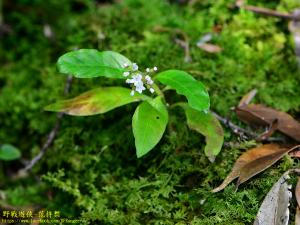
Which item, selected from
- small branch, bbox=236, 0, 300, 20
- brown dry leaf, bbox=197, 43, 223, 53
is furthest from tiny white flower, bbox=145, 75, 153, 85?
small branch, bbox=236, 0, 300, 20

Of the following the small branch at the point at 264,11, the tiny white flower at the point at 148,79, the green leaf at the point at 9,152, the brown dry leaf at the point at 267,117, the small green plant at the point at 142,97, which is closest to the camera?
the small green plant at the point at 142,97

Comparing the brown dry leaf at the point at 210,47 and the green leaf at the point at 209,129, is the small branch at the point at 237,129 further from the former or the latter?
the brown dry leaf at the point at 210,47

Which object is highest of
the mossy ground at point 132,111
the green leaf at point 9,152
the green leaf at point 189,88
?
the green leaf at point 189,88

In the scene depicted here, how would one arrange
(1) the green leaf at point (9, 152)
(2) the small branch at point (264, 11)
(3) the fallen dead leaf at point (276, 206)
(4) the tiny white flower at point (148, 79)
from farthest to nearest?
(2) the small branch at point (264, 11)
(1) the green leaf at point (9, 152)
(4) the tiny white flower at point (148, 79)
(3) the fallen dead leaf at point (276, 206)

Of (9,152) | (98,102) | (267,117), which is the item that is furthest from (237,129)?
(9,152)

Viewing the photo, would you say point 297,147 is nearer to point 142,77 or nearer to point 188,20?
point 142,77

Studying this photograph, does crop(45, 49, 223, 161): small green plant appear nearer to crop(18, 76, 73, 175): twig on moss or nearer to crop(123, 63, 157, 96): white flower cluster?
crop(123, 63, 157, 96): white flower cluster

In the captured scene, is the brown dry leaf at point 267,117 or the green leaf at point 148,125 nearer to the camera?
the green leaf at point 148,125

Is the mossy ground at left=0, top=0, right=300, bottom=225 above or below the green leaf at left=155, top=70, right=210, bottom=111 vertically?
below

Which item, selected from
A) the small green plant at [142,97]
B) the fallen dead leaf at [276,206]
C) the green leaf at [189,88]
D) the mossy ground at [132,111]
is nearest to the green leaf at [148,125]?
the small green plant at [142,97]
